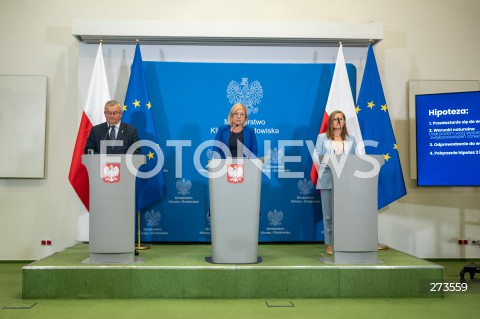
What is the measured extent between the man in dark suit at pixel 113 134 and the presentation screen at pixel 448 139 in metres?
3.25

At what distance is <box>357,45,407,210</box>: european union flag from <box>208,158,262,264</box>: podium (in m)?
2.04

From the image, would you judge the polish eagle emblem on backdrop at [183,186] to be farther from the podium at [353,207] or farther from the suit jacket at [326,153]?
the podium at [353,207]

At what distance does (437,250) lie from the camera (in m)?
6.11

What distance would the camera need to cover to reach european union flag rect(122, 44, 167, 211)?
5.55 metres

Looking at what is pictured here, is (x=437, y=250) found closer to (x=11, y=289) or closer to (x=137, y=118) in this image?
(x=137, y=118)

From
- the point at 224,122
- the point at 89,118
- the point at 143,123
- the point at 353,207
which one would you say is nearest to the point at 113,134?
the point at 143,123

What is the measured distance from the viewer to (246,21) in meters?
5.77

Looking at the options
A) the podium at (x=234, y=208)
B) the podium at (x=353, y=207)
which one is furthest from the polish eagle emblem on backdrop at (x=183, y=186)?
the podium at (x=353, y=207)


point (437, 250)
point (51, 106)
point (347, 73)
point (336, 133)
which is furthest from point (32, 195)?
point (437, 250)

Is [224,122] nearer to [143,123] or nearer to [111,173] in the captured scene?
[143,123]

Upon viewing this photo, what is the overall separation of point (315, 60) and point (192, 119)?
1658 millimetres

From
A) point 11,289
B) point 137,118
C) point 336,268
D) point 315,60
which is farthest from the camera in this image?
point 315,60

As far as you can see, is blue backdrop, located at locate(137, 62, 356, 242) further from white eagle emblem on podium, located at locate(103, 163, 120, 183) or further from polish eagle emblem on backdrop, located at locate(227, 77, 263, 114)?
white eagle emblem on podium, located at locate(103, 163, 120, 183)

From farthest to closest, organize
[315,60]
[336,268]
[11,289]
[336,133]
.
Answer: [315,60]
[336,133]
[11,289]
[336,268]
